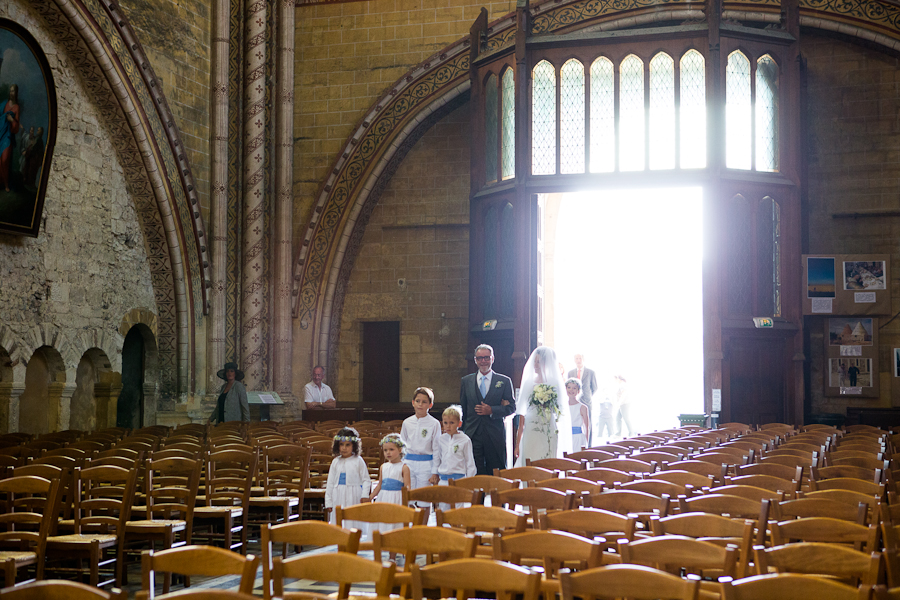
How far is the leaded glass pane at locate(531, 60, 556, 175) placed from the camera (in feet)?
53.0

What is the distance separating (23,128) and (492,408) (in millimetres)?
7851

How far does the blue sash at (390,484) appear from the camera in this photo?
697 cm

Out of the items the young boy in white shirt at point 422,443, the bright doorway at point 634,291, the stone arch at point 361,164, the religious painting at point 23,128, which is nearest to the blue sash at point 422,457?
the young boy in white shirt at point 422,443

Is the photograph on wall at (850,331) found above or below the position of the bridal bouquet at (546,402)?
above

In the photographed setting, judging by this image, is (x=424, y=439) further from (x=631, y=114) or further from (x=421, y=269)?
(x=421, y=269)

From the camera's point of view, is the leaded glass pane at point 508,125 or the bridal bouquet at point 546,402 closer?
the bridal bouquet at point 546,402

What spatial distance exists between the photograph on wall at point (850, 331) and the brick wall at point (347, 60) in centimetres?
875

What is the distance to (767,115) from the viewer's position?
1594 centimetres

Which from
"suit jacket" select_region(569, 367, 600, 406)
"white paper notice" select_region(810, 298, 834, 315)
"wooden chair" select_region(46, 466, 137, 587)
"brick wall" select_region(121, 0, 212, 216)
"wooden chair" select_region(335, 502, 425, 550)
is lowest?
"wooden chair" select_region(46, 466, 137, 587)

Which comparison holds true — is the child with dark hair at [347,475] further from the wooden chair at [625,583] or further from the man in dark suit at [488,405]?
the wooden chair at [625,583]

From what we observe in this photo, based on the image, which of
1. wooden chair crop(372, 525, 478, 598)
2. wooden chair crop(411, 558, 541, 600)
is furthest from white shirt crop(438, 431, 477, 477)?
wooden chair crop(411, 558, 541, 600)

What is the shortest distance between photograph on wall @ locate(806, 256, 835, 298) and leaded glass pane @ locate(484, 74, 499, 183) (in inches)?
225

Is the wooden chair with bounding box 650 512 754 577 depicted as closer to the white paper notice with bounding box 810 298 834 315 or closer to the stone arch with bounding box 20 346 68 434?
the stone arch with bounding box 20 346 68 434

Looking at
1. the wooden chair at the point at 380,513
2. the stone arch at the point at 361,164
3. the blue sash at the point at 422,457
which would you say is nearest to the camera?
the wooden chair at the point at 380,513
